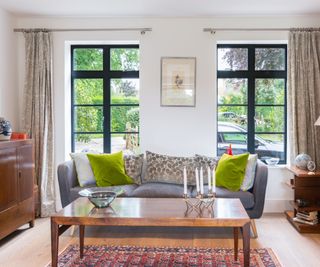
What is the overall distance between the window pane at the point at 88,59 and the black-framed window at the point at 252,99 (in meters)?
1.67

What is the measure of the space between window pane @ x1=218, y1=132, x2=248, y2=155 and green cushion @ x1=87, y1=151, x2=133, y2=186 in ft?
4.88

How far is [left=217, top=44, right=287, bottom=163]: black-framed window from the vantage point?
506 centimetres

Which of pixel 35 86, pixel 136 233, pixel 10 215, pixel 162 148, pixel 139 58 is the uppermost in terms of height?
pixel 139 58

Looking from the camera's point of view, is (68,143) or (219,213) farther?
(68,143)

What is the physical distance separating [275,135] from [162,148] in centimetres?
159

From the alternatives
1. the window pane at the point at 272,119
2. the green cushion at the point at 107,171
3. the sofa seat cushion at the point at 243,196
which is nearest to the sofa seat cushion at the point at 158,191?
the sofa seat cushion at the point at 243,196

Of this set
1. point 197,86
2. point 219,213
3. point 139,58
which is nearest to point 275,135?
point 197,86

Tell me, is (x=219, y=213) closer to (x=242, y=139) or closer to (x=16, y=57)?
(x=242, y=139)

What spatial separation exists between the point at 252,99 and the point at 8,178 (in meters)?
3.27

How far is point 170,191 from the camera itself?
4.04 m

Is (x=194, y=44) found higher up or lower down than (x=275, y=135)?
higher up

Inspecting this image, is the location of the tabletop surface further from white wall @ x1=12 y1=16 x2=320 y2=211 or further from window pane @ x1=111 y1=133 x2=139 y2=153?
window pane @ x1=111 y1=133 x2=139 y2=153

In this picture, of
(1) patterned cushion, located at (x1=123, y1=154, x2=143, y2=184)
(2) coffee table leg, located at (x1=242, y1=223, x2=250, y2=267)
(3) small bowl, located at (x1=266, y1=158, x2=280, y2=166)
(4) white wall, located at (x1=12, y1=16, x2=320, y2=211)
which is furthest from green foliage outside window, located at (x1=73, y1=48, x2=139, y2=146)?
(2) coffee table leg, located at (x1=242, y1=223, x2=250, y2=267)

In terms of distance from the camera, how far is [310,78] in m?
4.65
